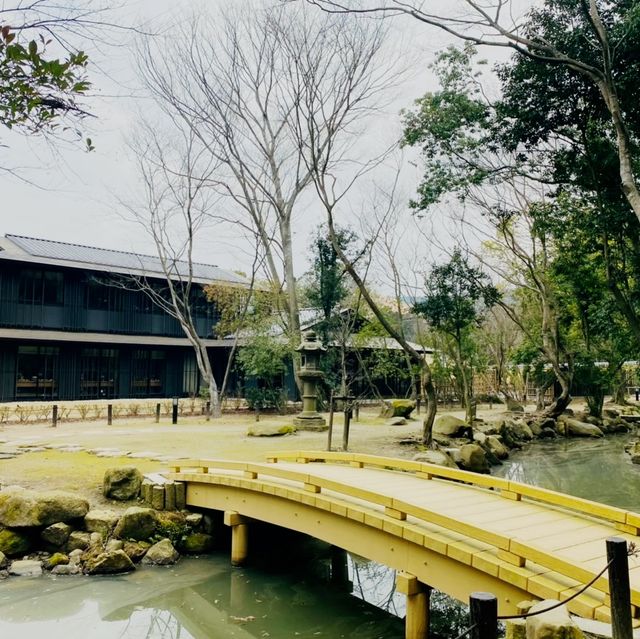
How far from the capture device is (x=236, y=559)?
807 centimetres

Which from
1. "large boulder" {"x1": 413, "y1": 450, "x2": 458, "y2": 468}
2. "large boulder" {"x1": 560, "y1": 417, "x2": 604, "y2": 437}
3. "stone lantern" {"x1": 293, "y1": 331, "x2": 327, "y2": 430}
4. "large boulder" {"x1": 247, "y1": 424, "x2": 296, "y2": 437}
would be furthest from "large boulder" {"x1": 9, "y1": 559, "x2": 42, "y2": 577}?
"large boulder" {"x1": 560, "y1": 417, "x2": 604, "y2": 437}

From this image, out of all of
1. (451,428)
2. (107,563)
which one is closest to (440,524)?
(107,563)

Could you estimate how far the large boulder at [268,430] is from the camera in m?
16.1

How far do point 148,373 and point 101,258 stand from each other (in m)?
5.43

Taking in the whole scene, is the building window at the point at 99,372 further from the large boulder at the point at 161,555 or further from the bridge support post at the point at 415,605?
the bridge support post at the point at 415,605

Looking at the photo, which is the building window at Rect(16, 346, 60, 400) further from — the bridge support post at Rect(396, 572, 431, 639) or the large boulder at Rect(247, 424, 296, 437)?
the bridge support post at Rect(396, 572, 431, 639)

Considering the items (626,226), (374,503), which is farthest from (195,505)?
(626,226)

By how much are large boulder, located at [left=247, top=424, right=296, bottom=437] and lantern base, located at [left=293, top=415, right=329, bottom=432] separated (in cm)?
106

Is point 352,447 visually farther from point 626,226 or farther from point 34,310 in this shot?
point 34,310

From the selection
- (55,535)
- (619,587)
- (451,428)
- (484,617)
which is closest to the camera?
(484,617)

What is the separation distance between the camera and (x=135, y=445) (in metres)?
13.5

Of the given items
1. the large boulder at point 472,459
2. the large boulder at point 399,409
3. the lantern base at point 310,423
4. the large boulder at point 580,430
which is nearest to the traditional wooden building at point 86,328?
the large boulder at point 399,409

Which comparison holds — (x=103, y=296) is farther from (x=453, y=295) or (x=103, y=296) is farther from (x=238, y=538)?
(x=238, y=538)

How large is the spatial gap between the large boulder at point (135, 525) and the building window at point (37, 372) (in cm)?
1682
